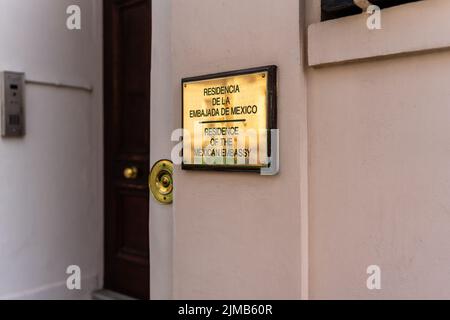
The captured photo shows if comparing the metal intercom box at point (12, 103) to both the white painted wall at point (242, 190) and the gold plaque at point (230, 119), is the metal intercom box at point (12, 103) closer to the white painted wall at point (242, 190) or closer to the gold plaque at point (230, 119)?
the white painted wall at point (242, 190)

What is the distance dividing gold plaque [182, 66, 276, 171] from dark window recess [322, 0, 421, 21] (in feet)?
1.08

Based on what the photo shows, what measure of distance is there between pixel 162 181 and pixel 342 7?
1390 millimetres

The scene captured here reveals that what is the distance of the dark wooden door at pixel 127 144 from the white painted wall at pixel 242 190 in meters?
0.74

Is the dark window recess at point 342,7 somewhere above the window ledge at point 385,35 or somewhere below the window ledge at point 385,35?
above

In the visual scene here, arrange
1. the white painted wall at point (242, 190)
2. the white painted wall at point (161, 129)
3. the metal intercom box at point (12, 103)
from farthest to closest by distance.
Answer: the metal intercom box at point (12, 103)
the white painted wall at point (161, 129)
the white painted wall at point (242, 190)

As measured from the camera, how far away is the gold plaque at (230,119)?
1.99 meters

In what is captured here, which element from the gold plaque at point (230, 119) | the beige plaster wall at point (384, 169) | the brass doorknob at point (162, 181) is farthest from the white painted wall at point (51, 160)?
the beige plaster wall at point (384, 169)

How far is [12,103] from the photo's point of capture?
9.62 ft

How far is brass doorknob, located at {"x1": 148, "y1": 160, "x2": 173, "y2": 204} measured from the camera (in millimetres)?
2553

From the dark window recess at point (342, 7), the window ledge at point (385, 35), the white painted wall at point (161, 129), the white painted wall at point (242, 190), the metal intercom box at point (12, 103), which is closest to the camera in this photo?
the window ledge at point (385, 35)

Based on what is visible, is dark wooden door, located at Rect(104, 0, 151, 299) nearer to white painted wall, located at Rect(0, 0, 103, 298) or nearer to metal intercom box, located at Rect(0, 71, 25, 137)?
white painted wall, located at Rect(0, 0, 103, 298)

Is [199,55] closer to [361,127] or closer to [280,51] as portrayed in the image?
[280,51]
